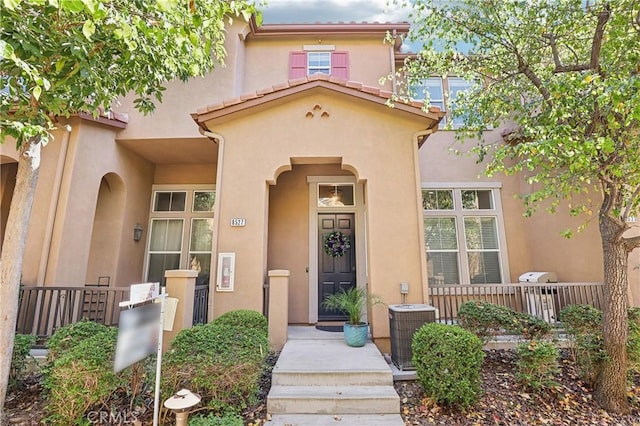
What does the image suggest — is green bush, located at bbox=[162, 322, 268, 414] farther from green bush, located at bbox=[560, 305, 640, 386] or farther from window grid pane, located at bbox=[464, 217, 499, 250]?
window grid pane, located at bbox=[464, 217, 499, 250]

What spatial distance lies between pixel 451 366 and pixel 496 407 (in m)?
0.96

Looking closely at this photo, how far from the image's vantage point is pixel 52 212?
644 centimetres

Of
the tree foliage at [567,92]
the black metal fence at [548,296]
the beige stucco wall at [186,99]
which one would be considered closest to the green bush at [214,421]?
the black metal fence at [548,296]

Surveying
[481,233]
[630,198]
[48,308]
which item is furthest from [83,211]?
[630,198]

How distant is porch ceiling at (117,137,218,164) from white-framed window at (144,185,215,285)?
79 centimetres

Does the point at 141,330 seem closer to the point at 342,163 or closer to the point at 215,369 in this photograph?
the point at 215,369

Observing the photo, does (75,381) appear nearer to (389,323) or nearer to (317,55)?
(389,323)

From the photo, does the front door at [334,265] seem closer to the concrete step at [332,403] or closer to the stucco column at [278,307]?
the stucco column at [278,307]

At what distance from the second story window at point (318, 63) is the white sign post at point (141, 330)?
24.9ft

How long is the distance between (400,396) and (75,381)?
13.2ft

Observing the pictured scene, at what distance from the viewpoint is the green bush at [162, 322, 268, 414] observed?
3613mm

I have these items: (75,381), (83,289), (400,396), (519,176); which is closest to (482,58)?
(519,176)

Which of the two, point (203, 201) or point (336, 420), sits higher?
point (203, 201)

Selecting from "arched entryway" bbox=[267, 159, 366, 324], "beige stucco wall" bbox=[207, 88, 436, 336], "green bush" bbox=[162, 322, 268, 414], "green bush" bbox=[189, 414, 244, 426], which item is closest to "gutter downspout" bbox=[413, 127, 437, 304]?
"beige stucco wall" bbox=[207, 88, 436, 336]
